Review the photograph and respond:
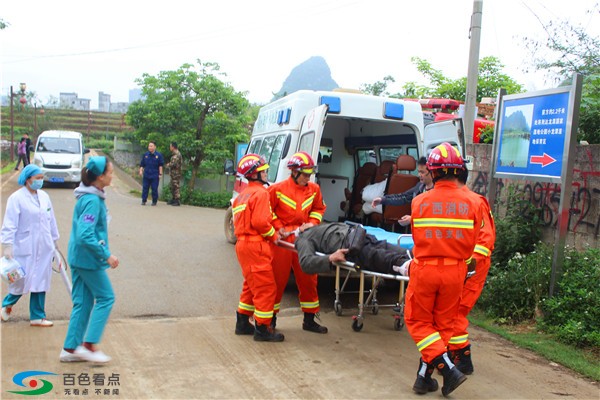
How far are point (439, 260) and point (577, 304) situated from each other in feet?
8.28

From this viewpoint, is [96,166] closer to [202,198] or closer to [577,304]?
[577,304]

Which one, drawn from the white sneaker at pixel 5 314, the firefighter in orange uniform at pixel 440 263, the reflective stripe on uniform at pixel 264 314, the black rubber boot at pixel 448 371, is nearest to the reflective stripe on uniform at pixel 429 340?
the firefighter in orange uniform at pixel 440 263

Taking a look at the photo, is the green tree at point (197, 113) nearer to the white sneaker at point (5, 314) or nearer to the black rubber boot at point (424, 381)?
the white sneaker at point (5, 314)

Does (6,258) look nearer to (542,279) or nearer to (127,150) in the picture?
(542,279)

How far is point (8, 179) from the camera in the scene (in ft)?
64.1

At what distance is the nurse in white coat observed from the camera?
17.7ft

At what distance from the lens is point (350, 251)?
5000 mm

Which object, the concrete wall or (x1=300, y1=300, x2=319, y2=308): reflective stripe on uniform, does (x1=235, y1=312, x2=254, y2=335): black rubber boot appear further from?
the concrete wall

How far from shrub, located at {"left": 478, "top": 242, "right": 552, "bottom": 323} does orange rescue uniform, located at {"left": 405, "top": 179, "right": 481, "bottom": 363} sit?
7.81 feet

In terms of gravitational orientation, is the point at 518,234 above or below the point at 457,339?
above

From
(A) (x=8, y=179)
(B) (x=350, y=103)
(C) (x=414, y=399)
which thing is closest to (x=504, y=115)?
(B) (x=350, y=103)

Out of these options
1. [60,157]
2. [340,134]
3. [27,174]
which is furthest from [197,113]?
[27,174]

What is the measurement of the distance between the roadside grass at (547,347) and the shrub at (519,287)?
0.16 metres

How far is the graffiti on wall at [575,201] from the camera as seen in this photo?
259 inches
